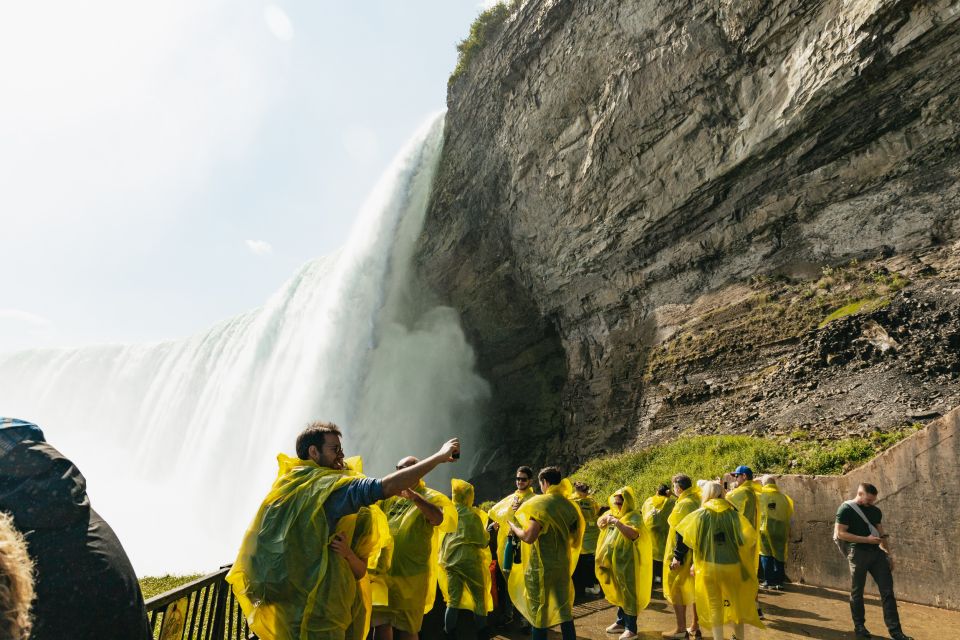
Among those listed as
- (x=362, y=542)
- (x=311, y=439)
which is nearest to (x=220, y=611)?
(x=362, y=542)

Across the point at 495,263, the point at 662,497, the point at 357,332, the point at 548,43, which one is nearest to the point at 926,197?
the point at 662,497

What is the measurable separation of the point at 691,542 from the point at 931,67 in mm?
12486

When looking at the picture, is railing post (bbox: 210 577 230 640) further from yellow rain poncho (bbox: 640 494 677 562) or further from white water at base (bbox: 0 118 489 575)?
white water at base (bbox: 0 118 489 575)

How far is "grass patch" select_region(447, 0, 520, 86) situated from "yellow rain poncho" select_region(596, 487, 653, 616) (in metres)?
23.7

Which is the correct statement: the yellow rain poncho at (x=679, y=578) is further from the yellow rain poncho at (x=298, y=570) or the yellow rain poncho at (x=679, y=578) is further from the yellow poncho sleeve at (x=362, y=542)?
the yellow rain poncho at (x=298, y=570)

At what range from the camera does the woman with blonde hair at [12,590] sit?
4.06 ft

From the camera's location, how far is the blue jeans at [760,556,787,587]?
26.2 feet

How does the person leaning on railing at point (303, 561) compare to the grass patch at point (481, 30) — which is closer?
the person leaning on railing at point (303, 561)

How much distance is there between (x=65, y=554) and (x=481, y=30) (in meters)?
27.4

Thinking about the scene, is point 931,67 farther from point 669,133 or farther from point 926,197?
point 669,133

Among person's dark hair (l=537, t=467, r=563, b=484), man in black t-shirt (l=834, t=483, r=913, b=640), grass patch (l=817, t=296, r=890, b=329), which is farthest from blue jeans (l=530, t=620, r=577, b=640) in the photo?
grass patch (l=817, t=296, r=890, b=329)

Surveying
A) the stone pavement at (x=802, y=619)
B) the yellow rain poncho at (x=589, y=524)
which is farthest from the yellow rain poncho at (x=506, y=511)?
the yellow rain poncho at (x=589, y=524)

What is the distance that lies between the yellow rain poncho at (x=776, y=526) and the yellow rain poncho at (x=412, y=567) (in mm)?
5446

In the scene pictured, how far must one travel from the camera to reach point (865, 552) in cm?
546
